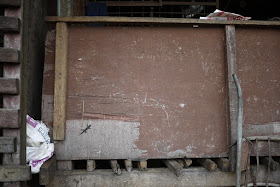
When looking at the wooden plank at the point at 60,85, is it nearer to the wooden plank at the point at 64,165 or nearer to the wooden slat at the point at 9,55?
the wooden plank at the point at 64,165

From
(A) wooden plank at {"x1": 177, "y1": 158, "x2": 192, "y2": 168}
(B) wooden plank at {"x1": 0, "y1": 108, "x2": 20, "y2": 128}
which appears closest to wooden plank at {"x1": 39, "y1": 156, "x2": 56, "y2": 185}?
(B) wooden plank at {"x1": 0, "y1": 108, "x2": 20, "y2": 128}

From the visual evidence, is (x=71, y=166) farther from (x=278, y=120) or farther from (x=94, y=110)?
(x=278, y=120)

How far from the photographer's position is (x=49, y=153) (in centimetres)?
215

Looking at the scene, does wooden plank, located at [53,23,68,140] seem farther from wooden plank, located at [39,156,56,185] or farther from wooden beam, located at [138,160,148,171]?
wooden beam, located at [138,160,148,171]

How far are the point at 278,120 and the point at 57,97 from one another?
2386 mm

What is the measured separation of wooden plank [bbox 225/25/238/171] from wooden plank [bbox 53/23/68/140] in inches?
66.9

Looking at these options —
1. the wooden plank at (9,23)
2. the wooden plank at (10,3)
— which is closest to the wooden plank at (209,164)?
the wooden plank at (9,23)

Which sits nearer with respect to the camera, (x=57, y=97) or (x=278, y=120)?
(x=57, y=97)

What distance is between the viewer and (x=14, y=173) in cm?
185

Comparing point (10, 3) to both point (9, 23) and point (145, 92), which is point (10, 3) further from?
point (145, 92)

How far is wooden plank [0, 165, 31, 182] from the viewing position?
72.8 inches

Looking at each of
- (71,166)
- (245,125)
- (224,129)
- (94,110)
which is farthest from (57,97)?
(245,125)

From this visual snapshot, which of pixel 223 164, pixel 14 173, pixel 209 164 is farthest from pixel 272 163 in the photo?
pixel 14 173

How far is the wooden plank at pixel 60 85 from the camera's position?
2344mm
